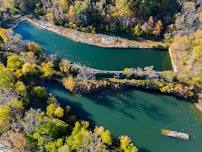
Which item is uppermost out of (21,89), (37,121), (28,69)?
(28,69)

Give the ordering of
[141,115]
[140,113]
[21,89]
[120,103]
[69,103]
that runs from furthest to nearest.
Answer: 1. [120,103]
2. [69,103]
3. [140,113]
4. [141,115]
5. [21,89]

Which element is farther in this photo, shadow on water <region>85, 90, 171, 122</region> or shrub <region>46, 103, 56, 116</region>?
shadow on water <region>85, 90, 171, 122</region>

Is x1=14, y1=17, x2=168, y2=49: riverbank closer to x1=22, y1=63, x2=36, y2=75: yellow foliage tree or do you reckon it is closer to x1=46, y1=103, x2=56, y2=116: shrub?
x1=22, y1=63, x2=36, y2=75: yellow foliage tree

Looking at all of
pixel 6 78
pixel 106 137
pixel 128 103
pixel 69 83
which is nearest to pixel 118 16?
pixel 69 83

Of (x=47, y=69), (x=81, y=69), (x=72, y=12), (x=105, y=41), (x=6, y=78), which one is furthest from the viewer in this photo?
(x=72, y=12)

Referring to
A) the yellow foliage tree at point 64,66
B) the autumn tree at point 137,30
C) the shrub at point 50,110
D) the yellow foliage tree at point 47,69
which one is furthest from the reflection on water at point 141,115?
the autumn tree at point 137,30

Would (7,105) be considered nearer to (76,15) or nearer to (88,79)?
(88,79)

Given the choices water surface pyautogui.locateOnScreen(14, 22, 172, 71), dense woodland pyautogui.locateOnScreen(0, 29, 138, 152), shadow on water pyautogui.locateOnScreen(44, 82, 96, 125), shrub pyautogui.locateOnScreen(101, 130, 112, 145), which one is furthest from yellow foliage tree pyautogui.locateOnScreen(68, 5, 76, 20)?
shrub pyautogui.locateOnScreen(101, 130, 112, 145)

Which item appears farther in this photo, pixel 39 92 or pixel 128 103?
pixel 128 103

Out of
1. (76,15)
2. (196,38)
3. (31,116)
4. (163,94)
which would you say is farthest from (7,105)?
(196,38)

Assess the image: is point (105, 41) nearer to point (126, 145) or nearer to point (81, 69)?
point (81, 69)
